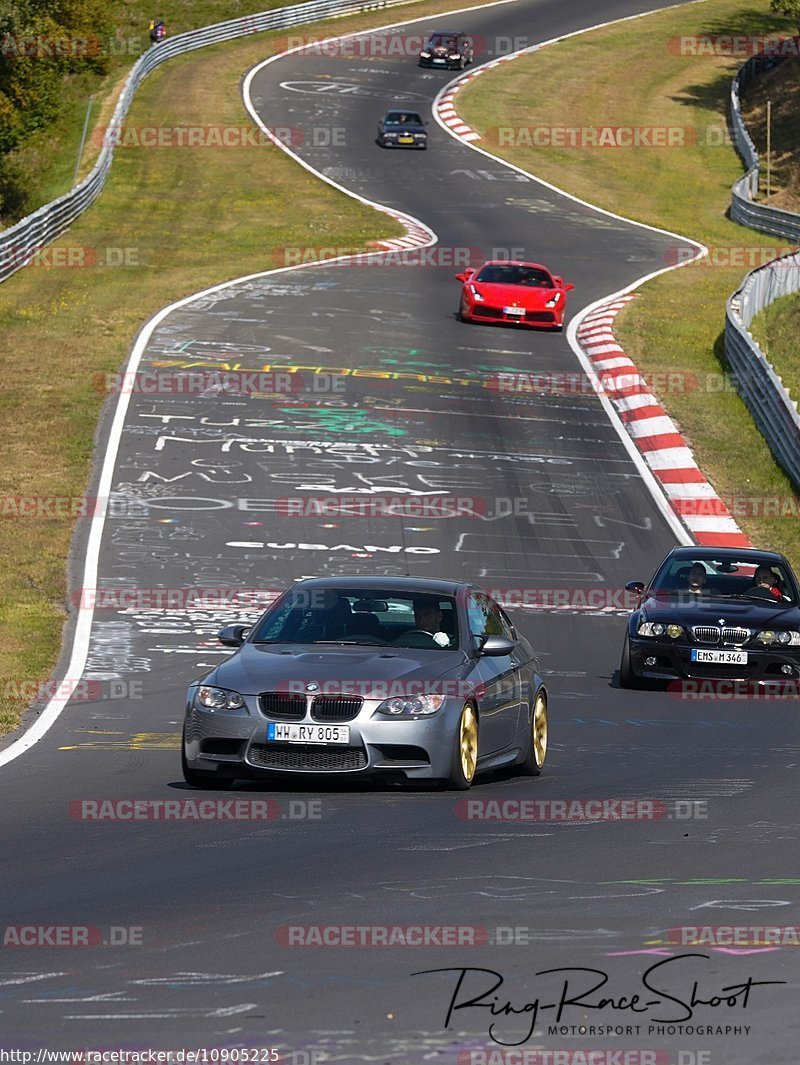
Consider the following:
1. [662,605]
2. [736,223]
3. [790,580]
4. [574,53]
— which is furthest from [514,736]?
[574,53]

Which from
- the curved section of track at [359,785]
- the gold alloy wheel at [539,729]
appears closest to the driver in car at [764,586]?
the curved section of track at [359,785]

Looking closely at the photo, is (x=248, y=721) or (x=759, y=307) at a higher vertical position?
(x=248, y=721)

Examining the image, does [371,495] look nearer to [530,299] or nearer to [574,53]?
[530,299]

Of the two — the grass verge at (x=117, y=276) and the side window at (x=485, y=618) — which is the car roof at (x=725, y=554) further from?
the grass verge at (x=117, y=276)

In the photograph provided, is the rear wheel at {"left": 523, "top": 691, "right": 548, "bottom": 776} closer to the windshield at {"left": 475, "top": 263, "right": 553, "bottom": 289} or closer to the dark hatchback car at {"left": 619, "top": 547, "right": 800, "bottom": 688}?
the dark hatchback car at {"left": 619, "top": 547, "right": 800, "bottom": 688}

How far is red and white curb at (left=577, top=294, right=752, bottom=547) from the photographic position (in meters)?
24.4

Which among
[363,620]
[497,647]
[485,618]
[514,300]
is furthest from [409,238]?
[497,647]

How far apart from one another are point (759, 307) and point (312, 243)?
13.2 m

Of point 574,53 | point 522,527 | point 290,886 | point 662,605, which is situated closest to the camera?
point 290,886

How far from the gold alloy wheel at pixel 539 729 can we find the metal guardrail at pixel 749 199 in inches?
1584

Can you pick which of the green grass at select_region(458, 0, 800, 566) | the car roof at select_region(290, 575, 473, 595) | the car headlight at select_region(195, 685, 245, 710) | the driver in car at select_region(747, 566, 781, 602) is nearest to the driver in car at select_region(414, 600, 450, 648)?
the car roof at select_region(290, 575, 473, 595)

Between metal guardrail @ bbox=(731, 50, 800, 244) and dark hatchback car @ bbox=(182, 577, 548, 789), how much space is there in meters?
40.7

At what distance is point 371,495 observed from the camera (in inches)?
975

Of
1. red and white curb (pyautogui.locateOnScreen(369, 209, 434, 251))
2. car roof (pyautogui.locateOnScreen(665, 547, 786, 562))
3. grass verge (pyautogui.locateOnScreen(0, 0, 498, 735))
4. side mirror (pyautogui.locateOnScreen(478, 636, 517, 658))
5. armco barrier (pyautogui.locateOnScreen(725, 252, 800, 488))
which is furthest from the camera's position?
red and white curb (pyautogui.locateOnScreen(369, 209, 434, 251))
